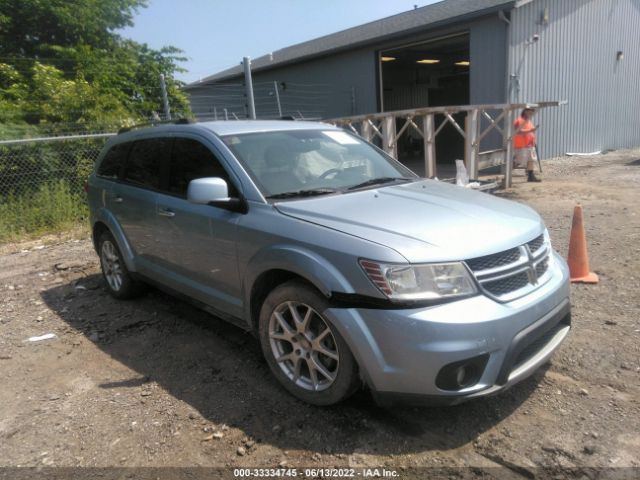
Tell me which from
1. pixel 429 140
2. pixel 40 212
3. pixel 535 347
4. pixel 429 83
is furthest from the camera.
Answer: pixel 429 83

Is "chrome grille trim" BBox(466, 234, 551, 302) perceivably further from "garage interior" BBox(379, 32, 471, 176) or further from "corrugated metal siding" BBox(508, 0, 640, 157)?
"garage interior" BBox(379, 32, 471, 176)

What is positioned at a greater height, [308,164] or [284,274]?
[308,164]

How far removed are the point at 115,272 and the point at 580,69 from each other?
15716 mm

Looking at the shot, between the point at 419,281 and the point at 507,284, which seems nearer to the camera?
the point at 419,281

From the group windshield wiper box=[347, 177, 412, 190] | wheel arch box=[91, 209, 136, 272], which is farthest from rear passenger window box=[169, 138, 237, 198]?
wheel arch box=[91, 209, 136, 272]

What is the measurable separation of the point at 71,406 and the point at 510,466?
272 centimetres

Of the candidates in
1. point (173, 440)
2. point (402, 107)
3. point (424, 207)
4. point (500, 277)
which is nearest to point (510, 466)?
point (500, 277)

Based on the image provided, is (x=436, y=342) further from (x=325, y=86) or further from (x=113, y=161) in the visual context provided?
(x=325, y=86)

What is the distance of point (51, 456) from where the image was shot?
2777mm

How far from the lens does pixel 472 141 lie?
9.66 m

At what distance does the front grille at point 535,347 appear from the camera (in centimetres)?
270

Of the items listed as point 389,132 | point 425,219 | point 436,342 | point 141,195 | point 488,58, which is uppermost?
point 488,58

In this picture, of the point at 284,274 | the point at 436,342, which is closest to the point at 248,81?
the point at 284,274

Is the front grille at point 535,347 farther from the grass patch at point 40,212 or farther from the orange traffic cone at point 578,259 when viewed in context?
the grass patch at point 40,212
